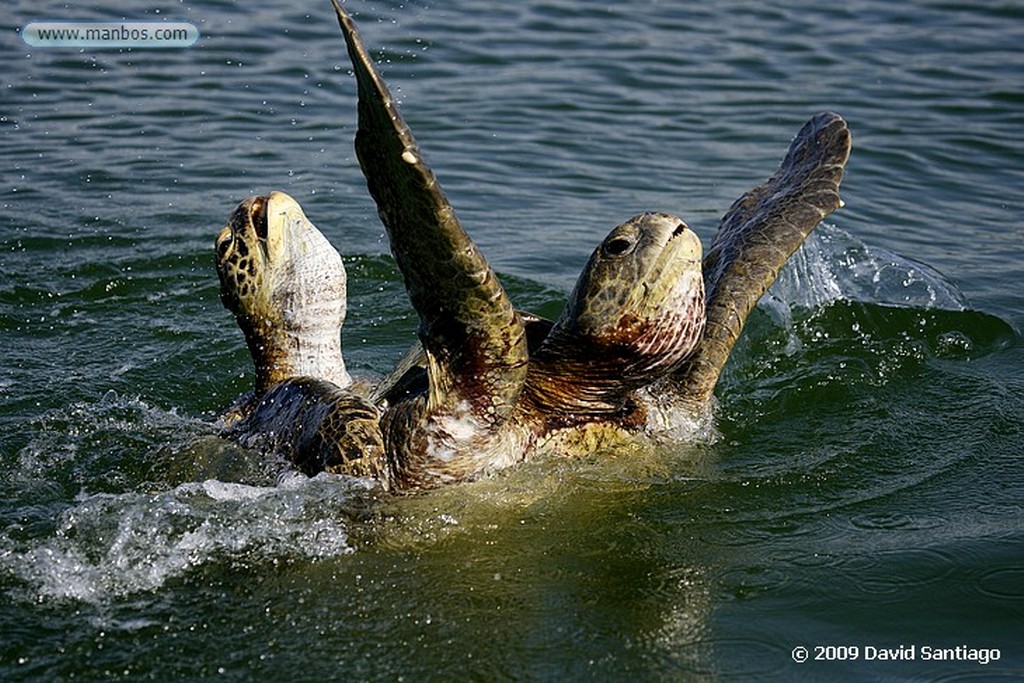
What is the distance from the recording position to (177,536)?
3.53m

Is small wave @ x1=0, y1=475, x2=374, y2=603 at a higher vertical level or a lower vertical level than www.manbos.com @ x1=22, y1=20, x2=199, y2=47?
lower

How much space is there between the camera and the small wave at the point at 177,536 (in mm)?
3363

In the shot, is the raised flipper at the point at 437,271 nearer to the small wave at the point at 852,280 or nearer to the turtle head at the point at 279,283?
the turtle head at the point at 279,283

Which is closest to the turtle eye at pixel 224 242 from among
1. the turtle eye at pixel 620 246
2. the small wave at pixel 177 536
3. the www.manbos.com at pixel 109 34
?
the small wave at pixel 177 536

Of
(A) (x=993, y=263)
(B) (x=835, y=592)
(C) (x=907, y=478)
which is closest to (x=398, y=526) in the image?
(B) (x=835, y=592)

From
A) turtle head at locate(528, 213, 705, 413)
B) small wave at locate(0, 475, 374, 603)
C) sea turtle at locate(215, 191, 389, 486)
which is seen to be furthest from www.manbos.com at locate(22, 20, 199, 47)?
turtle head at locate(528, 213, 705, 413)

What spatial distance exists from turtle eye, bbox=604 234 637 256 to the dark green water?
726 millimetres

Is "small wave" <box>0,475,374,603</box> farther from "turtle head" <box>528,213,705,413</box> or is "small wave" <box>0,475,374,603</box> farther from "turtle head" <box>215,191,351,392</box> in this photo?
"turtle head" <box>215,191,351,392</box>

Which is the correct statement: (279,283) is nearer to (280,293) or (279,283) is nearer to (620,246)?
(280,293)

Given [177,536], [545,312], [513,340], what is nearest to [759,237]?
[545,312]

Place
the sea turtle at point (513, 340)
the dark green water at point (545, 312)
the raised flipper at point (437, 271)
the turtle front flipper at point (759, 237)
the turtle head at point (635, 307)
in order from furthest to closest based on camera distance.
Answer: the turtle front flipper at point (759, 237) → the turtle head at point (635, 307) → the dark green water at point (545, 312) → the sea turtle at point (513, 340) → the raised flipper at point (437, 271)

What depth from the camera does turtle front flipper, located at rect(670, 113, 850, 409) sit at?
443cm

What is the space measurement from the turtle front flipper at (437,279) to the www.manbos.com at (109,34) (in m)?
6.87

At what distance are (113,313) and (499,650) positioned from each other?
3351 mm
